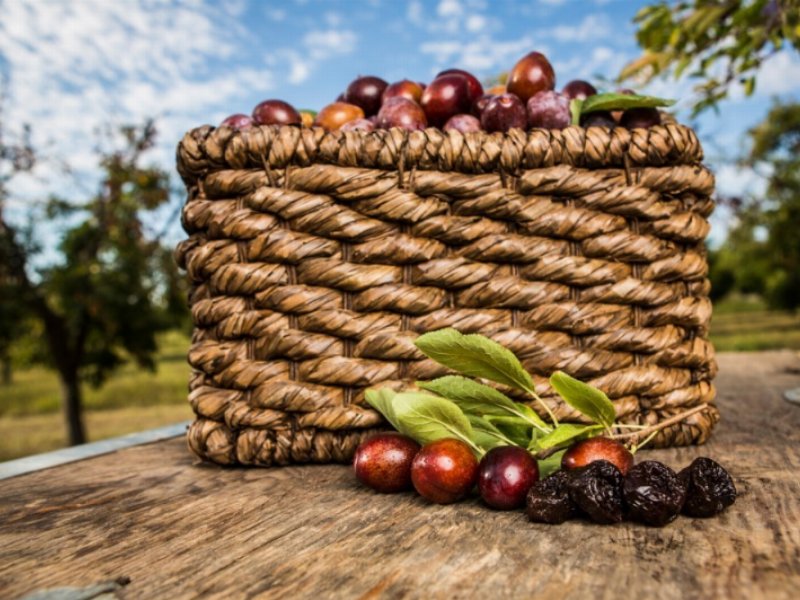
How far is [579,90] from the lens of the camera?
1.50 meters

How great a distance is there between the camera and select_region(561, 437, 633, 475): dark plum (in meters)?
1.01

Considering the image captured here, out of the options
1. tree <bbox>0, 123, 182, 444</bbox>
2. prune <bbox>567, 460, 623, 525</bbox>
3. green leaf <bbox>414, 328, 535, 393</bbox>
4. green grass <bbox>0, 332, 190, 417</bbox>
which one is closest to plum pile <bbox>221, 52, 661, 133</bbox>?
green leaf <bbox>414, 328, 535, 393</bbox>

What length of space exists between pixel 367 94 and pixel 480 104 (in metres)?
0.32

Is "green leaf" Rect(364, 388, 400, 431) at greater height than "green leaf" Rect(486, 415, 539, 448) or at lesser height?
greater

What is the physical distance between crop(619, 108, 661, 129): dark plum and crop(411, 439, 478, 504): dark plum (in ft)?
2.61

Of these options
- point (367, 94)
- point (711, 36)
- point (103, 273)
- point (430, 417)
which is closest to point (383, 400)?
point (430, 417)

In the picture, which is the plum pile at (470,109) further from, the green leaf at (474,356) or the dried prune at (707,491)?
the dried prune at (707,491)

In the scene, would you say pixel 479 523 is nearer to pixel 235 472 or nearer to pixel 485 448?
pixel 485 448

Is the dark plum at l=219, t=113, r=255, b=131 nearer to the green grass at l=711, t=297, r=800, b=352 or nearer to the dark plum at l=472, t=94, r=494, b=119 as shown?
the dark plum at l=472, t=94, r=494, b=119

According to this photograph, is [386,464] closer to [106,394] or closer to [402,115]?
[402,115]

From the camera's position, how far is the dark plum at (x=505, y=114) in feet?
4.44

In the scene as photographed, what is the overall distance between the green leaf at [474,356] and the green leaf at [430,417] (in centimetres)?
8

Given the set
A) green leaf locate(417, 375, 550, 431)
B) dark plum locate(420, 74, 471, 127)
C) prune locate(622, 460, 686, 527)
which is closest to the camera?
prune locate(622, 460, 686, 527)

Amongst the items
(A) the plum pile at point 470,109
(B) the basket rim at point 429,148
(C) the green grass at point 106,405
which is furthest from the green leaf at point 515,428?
(C) the green grass at point 106,405
